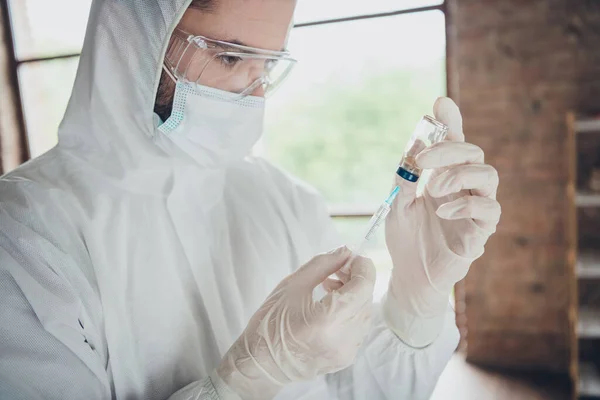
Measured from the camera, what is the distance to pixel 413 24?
2.70 metres

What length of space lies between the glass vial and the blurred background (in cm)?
132

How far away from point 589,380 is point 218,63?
8.12ft

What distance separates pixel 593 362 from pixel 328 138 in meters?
1.99

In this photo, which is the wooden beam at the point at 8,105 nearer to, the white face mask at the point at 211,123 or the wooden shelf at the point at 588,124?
the white face mask at the point at 211,123

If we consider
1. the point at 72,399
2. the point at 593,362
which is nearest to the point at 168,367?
the point at 72,399

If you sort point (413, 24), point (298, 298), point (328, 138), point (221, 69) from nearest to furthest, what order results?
point (298, 298), point (221, 69), point (413, 24), point (328, 138)

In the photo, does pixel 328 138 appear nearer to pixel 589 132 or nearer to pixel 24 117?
pixel 589 132

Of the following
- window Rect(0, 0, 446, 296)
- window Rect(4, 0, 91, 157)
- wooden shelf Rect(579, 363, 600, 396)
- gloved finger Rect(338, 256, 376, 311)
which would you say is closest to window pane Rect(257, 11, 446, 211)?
window Rect(0, 0, 446, 296)

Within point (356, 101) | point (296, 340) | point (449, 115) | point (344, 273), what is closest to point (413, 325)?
point (344, 273)

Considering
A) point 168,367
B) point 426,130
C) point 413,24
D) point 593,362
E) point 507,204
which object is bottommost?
point 593,362

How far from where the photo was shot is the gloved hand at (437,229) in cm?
87

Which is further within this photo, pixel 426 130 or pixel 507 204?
pixel 507 204

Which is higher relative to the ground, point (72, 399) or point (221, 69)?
point (221, 69)

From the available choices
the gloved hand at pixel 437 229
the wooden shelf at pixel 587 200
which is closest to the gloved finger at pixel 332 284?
the gloved hand at pixel 437 229
